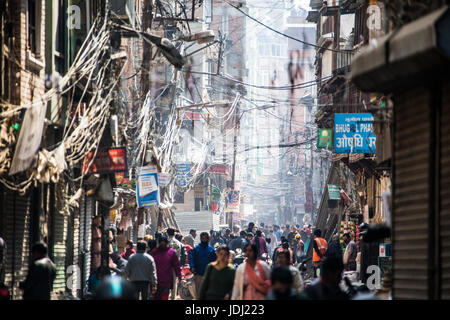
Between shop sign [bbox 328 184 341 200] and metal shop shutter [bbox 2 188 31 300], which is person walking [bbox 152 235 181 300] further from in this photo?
shop sign [bbox 328 184 341 200]

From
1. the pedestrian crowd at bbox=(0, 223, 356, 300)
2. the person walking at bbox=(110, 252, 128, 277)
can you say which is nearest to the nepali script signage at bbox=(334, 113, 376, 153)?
the pedestrian crowd at bbox=(0, 223, 356, 300)


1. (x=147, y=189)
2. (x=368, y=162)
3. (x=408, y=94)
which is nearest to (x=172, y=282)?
(x=147, y=189)

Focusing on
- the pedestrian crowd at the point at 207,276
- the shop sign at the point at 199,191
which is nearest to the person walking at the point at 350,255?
the pedestrian crowd at the point at 207,276

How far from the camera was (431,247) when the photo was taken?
10.2 m

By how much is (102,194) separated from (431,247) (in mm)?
13232

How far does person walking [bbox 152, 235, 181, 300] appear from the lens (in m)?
18.5

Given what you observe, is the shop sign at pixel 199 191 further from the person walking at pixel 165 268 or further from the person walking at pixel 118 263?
the person walking at pixel 165 268

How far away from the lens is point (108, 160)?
20109 mm

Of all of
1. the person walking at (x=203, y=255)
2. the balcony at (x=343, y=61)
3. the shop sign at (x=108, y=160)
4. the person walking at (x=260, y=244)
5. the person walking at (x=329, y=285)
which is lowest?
the person walking at (x=260, y=244)

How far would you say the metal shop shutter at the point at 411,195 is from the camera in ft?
34.2

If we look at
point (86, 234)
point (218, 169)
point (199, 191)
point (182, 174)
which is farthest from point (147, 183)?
point (218, 169)

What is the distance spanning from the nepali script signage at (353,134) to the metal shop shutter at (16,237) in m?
10.8

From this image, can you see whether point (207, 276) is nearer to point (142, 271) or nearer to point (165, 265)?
point (142, 271)

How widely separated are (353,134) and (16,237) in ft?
38.1
